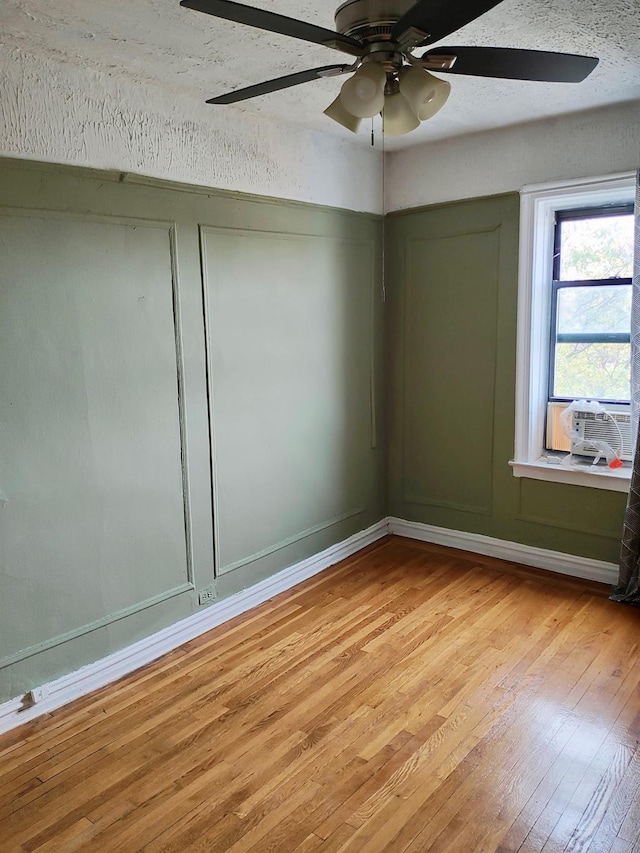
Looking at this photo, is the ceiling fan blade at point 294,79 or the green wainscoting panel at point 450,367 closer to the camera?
the ceiling fan blade at point 294,79

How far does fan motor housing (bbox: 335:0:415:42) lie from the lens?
1698mm

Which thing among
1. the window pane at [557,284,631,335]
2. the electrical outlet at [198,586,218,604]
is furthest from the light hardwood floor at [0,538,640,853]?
the window pane at [557,284,631,335]

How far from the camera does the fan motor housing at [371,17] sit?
170 cm

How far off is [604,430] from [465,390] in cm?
84

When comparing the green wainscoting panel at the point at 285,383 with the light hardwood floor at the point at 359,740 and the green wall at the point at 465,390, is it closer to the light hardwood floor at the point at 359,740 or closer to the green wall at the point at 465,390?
the green wall at the point at 465,390

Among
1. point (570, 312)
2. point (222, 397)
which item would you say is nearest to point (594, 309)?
point (570, 312)

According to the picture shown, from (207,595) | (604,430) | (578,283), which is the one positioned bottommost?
(207,595)

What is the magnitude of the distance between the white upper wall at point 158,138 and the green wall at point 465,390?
2.13ft

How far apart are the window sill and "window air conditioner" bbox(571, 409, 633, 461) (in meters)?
0.10

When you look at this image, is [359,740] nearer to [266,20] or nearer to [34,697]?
[34,697]

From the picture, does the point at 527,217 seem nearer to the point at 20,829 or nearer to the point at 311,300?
the point at 311,300

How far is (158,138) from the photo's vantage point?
287 cm

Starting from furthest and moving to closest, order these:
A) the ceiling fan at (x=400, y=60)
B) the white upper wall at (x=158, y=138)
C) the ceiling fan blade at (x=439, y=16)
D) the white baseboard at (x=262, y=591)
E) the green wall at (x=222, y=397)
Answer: the white baseboard at (x=262, y=591)
the green wall at (x=222, y=397)
the white upper wall at (x=158, y=138)
the ceiling fan at (x=400, y=60)
the ceiling fan blade at (x=439, y=16)

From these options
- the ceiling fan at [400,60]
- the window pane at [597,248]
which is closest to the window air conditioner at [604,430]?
the window pane at [597,248]
